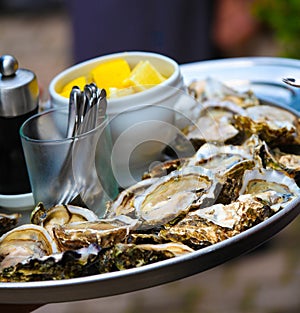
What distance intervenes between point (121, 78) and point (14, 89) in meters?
0.13

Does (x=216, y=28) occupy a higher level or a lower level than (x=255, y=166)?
lower

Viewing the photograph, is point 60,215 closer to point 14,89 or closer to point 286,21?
point 14,89

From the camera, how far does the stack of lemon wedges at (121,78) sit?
73cm

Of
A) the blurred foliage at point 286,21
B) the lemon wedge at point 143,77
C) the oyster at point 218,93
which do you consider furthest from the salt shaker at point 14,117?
the blurred foliage at point 286,21

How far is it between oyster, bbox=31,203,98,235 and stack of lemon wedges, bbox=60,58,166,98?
0.48 feet

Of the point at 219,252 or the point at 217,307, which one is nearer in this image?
the point at 219,252

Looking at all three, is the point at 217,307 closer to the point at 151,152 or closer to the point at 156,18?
the point at 156,18

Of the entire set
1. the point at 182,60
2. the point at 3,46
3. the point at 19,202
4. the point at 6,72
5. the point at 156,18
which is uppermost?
the point at 6,72

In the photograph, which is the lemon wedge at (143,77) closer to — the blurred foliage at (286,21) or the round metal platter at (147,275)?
the round metal platter at (147,275)

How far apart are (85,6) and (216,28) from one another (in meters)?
0.37

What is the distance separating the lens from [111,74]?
773 mm

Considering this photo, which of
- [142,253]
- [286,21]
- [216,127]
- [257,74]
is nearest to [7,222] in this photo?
[142,253]

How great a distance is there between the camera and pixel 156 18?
1.77 meters

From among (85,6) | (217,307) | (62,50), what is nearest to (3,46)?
(62,50)
